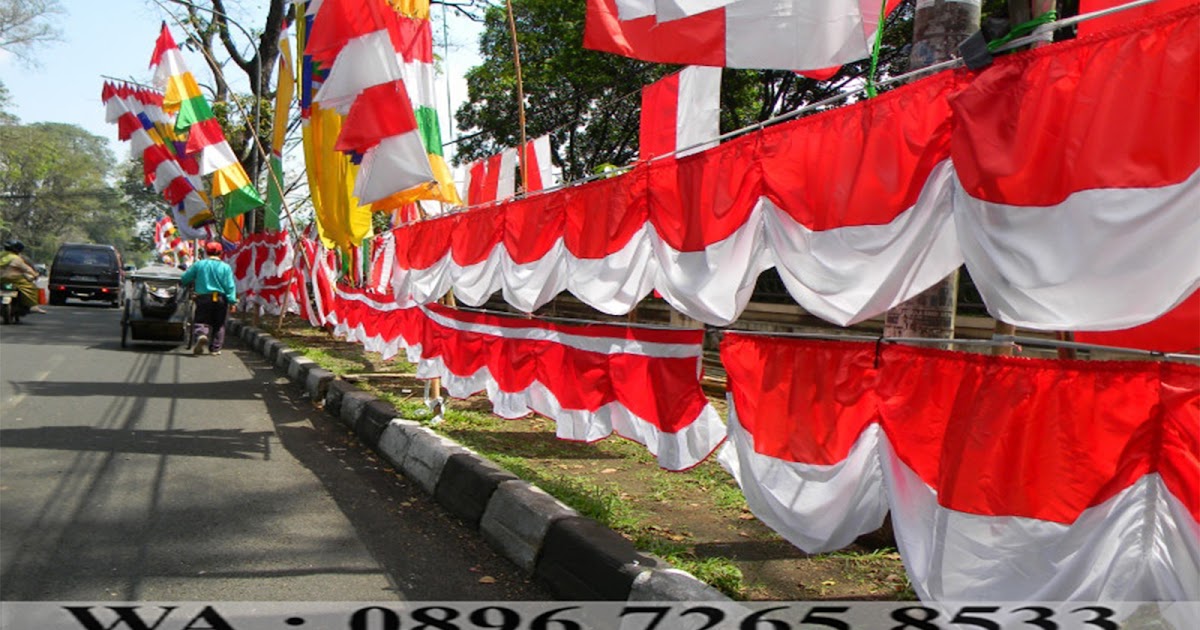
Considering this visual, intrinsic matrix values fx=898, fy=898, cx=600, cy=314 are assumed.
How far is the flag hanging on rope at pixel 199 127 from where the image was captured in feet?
44.0

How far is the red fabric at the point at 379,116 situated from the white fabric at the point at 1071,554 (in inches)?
208

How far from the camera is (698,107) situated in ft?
14.9

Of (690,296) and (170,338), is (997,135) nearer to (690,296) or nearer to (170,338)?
(690,296)

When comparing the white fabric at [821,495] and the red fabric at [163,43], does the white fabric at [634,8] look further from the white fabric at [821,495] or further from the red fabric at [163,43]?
the red fabric at [163,43]

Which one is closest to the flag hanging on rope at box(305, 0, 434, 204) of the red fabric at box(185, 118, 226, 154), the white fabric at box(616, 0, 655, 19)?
the white fabric at box(616, 0, 655, 19)

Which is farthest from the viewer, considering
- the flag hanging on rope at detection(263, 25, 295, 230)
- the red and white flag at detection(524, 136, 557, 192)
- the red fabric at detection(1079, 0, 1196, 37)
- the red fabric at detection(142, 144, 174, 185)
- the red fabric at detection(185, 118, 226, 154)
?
the red fabric at detection(142, 144, 174, 185)

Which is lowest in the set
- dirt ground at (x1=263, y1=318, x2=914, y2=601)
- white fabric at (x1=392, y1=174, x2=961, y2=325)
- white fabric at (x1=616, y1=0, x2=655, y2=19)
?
dirt ground at (x1=263, y1=318, x2=914, y2=601)

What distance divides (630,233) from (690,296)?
0.83m

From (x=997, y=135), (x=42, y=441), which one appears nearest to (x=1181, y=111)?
(x=997, y=135)

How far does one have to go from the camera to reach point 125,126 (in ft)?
57.7

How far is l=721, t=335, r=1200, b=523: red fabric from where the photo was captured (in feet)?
7.07

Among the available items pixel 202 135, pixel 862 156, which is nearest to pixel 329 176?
pixel 202 135

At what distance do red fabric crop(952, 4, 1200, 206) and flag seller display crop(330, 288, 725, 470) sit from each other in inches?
78.4

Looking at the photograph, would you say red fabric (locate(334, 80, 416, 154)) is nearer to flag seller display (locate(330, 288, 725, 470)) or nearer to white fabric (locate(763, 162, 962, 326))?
flag seller display (locate(330, 288, 725, 470))
